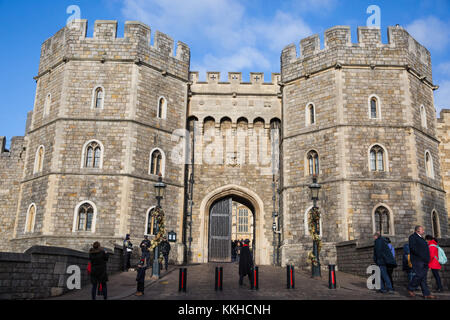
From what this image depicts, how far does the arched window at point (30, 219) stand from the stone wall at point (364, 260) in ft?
42.5

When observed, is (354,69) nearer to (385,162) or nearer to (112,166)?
(385,162)

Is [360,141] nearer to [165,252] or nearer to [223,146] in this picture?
[223,146]

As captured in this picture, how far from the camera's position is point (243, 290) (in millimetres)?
11320

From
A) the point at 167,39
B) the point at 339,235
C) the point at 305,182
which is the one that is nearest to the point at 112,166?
the point at 167,39

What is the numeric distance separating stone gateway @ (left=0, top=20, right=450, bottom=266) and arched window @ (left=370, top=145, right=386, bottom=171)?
1.8 inches

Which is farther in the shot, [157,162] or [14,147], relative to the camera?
[14,147]

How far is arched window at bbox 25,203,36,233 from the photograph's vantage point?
19094mm

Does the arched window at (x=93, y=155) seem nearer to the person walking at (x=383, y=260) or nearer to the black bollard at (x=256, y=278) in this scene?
the black bollard at (x=256, y=278)

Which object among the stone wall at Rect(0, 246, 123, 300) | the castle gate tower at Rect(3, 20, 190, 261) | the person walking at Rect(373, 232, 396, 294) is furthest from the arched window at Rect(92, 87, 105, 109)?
the person walking at Rect(373, 232, 396, 294)

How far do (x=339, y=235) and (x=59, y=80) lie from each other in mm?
14295

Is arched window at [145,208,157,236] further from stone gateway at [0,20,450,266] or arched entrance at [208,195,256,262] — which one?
arched entrance at [208,195,256,262]

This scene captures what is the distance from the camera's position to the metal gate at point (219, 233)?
2225cm

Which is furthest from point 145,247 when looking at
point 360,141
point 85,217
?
point 360,141

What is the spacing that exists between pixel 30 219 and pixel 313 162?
12.8 metres
